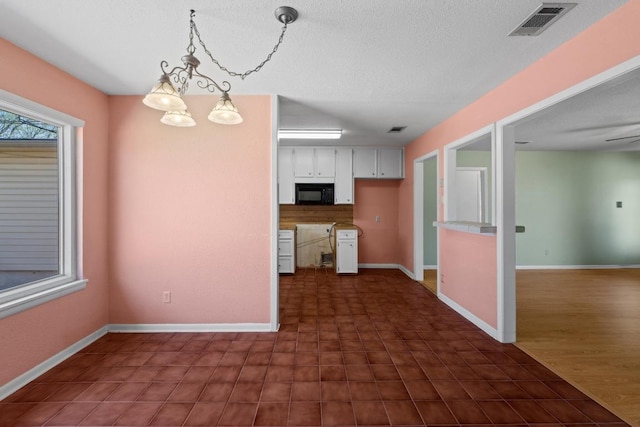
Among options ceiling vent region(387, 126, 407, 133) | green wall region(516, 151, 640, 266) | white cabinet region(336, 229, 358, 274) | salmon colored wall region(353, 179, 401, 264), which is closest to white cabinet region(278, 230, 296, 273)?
white cabinet region(336, 229, 358, 274)

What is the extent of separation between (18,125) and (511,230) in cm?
436

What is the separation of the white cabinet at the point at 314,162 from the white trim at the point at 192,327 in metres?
3.11

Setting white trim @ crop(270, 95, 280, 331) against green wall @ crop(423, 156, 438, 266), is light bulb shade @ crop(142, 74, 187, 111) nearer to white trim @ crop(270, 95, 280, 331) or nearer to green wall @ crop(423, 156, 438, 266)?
white trim @ crop(270, 95, 280, 331)

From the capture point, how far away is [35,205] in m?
2.32

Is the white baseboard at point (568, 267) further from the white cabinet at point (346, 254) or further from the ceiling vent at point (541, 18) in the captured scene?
the ceiling vent at point (541, 18)

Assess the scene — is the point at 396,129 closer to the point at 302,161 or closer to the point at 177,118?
the point at 302,161

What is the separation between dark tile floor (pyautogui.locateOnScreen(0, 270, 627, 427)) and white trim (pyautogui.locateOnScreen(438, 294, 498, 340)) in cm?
7

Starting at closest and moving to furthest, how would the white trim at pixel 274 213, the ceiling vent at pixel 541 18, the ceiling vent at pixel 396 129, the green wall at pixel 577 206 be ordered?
the ceiling vent at pixel 541 18, the white trim at pixel 274 213, the ceiling vent at pixel 396 129, the green wall at pixel 577 206

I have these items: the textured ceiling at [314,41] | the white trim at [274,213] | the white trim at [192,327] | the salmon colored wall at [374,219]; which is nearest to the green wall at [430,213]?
the salmon colored wall at [374,219]

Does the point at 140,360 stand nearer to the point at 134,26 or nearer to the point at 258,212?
the point at 258,212

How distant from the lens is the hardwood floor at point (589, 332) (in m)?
1.98

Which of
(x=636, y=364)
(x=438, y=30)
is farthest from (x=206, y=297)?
(x=636, y=364)

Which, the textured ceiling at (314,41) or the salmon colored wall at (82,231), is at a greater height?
the textured ceiling at (314,41)

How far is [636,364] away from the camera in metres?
2.23
